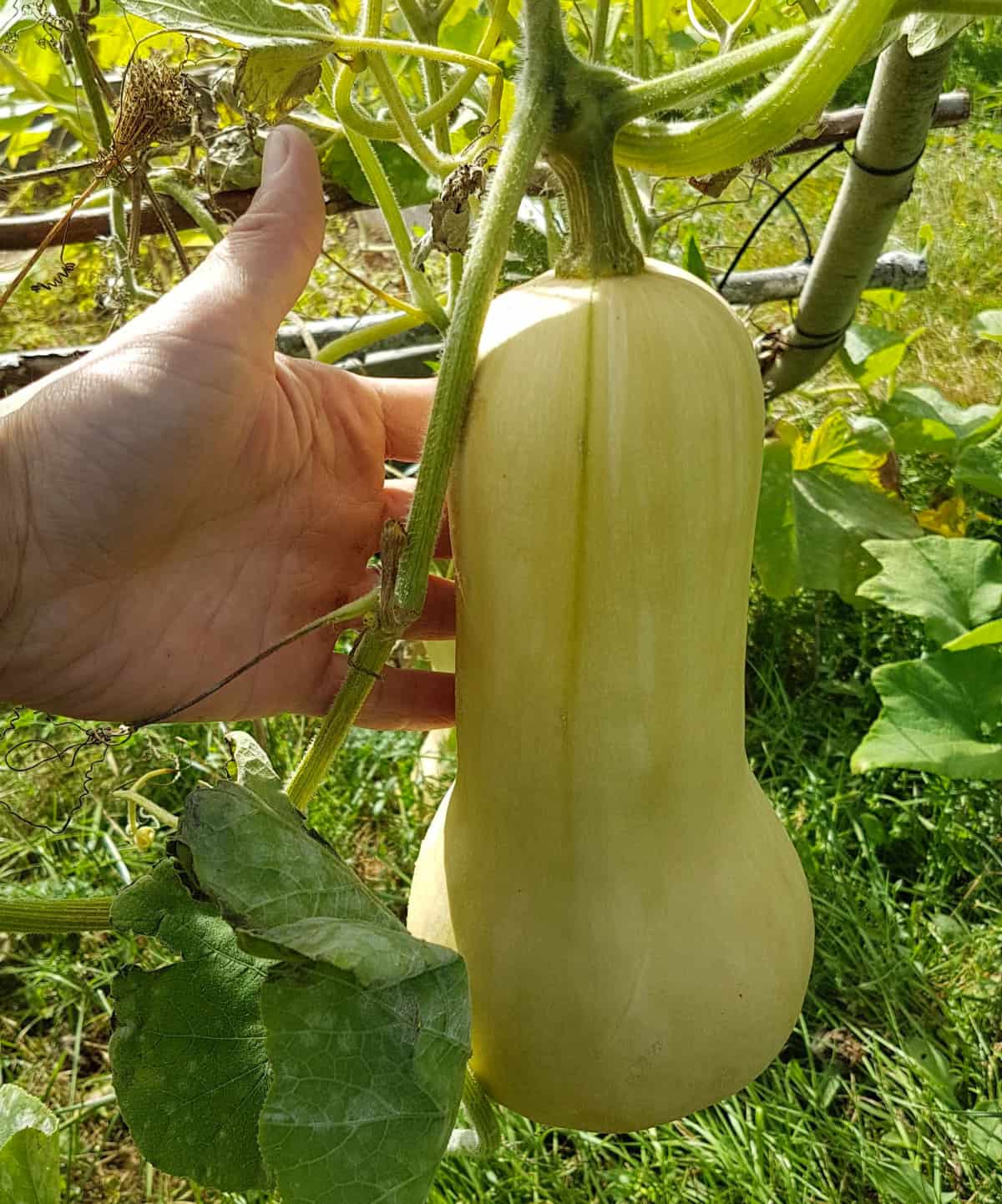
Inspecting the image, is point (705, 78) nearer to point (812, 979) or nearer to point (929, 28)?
point (929, 28)

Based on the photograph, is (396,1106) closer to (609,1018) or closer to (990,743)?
(609,1018)

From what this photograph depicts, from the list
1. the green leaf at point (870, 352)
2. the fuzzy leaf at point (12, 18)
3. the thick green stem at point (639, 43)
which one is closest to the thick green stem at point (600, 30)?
the thick green stem at point (639, 43)

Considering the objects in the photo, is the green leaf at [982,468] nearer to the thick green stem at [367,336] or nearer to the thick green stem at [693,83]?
the thick green stem at [367,336]

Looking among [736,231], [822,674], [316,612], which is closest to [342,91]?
[316,612]

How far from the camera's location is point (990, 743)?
4.30ft

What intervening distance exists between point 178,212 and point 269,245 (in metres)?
0.75

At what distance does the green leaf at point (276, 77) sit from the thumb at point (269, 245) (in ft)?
0.21

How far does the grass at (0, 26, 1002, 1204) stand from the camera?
119cm

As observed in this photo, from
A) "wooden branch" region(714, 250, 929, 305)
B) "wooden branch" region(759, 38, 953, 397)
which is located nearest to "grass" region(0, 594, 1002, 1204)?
"wooden branch" region(759, 38, 953, 397)

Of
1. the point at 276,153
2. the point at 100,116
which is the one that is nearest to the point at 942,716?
the point at 276,153

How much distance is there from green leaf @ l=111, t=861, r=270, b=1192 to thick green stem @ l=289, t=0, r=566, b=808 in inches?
8.7

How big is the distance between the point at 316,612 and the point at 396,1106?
1.66 ft

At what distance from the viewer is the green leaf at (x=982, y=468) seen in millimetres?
1615

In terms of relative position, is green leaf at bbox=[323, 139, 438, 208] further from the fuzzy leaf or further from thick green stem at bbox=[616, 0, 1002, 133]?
thick green stem at bbox=[616, 0, 1002, 133]
